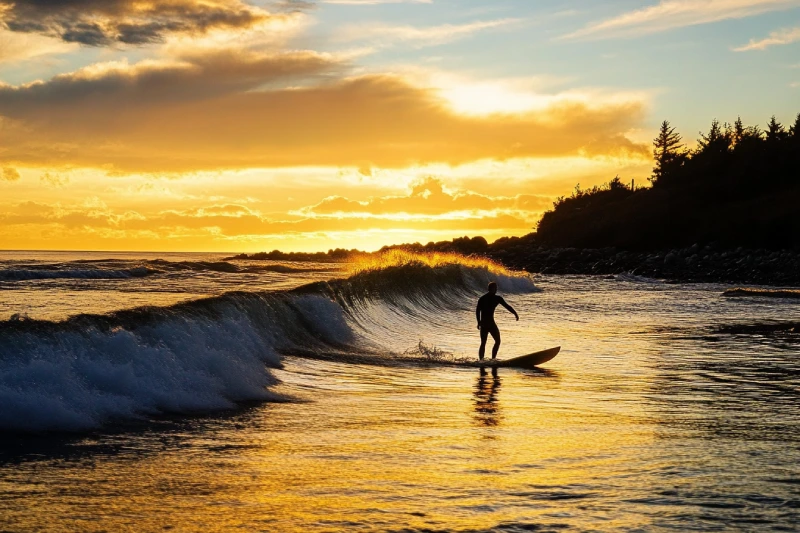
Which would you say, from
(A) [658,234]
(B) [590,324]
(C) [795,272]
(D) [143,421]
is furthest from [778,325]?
(A) [658,234]

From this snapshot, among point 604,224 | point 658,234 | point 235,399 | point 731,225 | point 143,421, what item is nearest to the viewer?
point 143,421

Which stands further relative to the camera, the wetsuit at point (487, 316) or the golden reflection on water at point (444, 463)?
the wetsuit at point (487, 316)

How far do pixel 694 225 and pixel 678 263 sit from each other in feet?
42.8

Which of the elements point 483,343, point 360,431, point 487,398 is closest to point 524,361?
point 483,343

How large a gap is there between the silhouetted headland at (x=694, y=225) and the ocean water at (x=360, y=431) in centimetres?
4418

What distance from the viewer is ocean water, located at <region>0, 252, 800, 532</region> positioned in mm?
6883

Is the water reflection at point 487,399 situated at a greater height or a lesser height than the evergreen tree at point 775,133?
lesser

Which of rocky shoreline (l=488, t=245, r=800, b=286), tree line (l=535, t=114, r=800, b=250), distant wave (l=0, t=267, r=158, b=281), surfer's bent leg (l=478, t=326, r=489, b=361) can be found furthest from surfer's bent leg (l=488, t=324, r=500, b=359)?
tree line (l=535, t=114, r=800, b=250)

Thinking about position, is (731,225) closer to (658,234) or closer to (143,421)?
(658,234)

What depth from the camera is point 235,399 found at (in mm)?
12766

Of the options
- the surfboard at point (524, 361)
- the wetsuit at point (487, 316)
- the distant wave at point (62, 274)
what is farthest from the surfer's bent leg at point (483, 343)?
the distant wave at point (62, 274)

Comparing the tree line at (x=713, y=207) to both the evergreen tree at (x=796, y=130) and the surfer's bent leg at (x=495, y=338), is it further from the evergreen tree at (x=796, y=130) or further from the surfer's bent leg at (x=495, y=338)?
the surfer's bent leg at (x=495, y=338)

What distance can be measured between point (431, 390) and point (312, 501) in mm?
7045

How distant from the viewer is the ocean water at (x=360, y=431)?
6.88 meters
